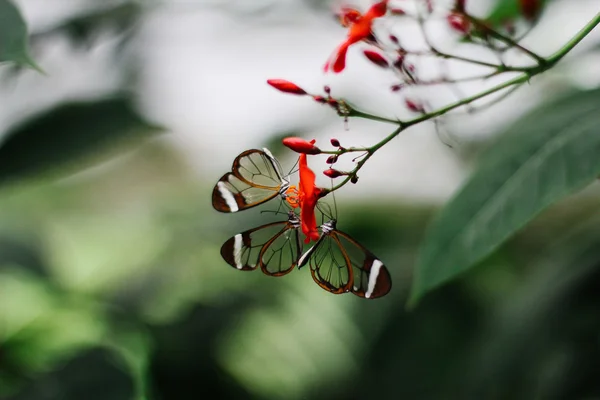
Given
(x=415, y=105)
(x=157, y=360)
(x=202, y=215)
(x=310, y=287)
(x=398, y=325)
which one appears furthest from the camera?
(x=310, y=287)

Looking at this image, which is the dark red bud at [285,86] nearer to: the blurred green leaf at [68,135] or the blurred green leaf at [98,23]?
the blurred green leaf at [68,135]

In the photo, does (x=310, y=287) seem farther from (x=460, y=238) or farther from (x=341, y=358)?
(x=460, y=238)

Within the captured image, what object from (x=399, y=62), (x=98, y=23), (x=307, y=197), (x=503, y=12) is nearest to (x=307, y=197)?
(x=307, y=197)

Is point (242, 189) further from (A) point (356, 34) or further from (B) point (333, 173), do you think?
(A) point (356, 34)

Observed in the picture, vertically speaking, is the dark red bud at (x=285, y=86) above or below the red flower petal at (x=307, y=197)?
above

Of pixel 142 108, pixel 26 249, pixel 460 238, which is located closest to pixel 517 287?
pixel 460 238

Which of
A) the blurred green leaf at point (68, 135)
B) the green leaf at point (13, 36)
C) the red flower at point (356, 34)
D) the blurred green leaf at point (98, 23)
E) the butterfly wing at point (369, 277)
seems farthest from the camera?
the blurred green leaf at point (98, 23)

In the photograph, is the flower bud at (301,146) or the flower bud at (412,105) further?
the flower bud at (412,105)

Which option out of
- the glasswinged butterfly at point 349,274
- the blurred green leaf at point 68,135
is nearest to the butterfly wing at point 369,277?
the glasswinged butterfly at point 349,274
